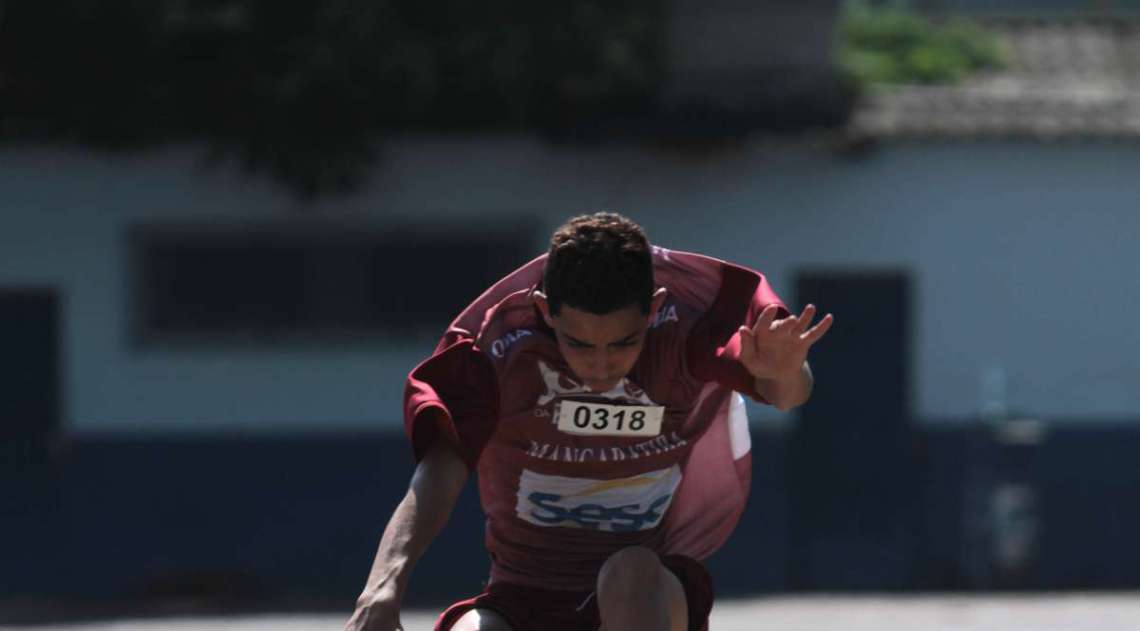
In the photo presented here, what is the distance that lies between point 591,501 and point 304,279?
8.89 meters

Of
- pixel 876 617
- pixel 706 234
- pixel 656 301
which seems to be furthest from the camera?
pixel 706 234

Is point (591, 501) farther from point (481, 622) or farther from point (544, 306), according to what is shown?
point (544, 306)

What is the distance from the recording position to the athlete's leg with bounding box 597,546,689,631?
14.5 feet

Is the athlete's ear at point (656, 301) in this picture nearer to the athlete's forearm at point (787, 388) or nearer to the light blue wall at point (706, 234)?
the athlete's forearm at point (787, 388)

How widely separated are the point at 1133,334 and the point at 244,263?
6.00 metres

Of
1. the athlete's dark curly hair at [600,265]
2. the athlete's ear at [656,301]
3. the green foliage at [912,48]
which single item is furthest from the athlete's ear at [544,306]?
the green foliage at [912,48]

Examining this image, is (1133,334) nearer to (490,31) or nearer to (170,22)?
(490,31)

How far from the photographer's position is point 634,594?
4.44m

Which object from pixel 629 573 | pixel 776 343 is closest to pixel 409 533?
pixel 629 573

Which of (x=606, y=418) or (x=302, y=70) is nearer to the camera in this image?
(x=606, y=418)

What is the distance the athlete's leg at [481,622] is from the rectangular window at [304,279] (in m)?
8.76

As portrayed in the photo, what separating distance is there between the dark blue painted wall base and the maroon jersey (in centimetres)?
856

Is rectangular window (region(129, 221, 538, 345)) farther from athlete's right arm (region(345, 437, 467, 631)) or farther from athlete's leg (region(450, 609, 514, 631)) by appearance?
athlete's right arm (region(345, 437, 467, 631))

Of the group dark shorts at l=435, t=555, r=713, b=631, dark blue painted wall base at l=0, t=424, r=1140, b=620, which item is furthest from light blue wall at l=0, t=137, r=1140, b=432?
dark shorts at l=435, t=555, r=713, b=631
